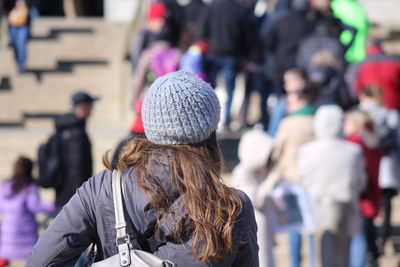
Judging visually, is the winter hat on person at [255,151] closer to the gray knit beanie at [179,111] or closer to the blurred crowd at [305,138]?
the blurred crowd at [305,138]

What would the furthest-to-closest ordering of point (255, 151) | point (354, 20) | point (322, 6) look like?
point (354, 20) < point (322, 6) < point (255, 151)

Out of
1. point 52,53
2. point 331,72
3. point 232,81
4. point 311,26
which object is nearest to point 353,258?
point 331,72

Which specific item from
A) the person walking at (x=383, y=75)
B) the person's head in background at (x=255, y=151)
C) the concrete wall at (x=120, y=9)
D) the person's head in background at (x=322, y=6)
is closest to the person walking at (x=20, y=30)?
the concrete wall at (x=120, y=9)

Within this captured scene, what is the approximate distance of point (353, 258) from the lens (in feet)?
23.4

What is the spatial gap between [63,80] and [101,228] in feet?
32.7

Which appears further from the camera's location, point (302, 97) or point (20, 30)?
point (20, 30)

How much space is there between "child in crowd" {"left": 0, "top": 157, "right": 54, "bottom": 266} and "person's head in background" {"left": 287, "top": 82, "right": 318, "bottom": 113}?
204 centimetres

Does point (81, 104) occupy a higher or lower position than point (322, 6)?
lower

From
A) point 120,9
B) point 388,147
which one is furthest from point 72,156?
point 120,9

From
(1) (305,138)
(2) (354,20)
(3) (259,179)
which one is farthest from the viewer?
(2) (354,20)

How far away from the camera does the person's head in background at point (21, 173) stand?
22.3 feet

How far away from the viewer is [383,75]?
28.2 feet

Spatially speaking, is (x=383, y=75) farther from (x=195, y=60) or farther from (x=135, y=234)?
(x=135, y=234)

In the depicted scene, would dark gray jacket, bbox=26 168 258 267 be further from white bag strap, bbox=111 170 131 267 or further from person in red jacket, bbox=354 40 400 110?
person in red jacket, bbox=354 40 400 110
